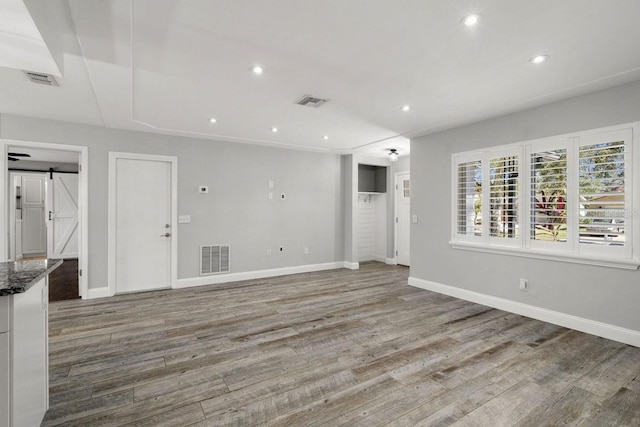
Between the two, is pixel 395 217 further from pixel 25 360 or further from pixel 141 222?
pixel 25 360

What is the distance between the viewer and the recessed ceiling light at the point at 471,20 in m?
2.08

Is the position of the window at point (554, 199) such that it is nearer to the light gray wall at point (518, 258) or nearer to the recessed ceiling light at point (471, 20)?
the light gray wall at point (518, 258)

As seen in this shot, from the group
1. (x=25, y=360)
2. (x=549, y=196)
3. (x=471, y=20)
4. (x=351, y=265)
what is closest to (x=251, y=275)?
(x=351, y=265)

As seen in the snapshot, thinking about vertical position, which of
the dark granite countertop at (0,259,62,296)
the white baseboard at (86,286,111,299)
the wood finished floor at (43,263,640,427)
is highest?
the dark granite countertop at (0,259,62,296)

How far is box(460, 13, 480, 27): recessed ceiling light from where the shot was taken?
2.08m

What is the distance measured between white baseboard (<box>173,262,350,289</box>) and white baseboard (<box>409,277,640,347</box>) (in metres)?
2.40

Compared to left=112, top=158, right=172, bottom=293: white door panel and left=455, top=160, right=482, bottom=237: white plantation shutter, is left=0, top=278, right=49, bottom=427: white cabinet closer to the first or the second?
left=112, top=158, right=172, bottom=293: white door panel

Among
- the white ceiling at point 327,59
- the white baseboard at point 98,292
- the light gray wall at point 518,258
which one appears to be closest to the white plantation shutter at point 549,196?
the light gray wall at point 518,258

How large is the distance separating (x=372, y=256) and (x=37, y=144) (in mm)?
6809

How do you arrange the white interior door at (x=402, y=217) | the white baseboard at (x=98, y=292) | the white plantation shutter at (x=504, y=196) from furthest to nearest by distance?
the white interior door at (x=402, y=217), the white baseboard at (x=98, y=292), the white plantation shutter at (x=504, y=196)

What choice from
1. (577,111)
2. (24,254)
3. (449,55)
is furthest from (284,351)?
(24,254)

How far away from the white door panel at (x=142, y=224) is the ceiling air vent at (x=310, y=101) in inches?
111

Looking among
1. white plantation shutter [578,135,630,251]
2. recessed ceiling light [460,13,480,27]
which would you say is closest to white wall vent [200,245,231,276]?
recessed ceiling light [460,13,480,27]

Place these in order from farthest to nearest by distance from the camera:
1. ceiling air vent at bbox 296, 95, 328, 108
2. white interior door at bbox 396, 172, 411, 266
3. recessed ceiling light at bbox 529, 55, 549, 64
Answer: white interior door at bbox 396, 172, 411, 266 → ceiling air vent at bbox 296, 95, 328, 108 → recessed ceiling light at bbox 529, 55, 549, 64
